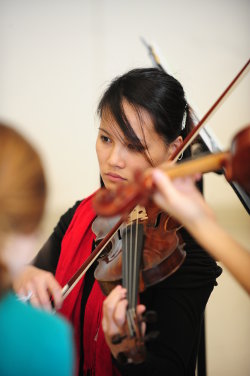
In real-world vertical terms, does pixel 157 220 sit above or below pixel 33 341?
below

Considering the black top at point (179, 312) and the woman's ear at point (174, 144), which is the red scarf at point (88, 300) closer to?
the black top at point (179, 312)

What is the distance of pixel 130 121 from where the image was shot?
0.99 meters

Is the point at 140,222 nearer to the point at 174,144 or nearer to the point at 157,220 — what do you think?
the point at 157,220

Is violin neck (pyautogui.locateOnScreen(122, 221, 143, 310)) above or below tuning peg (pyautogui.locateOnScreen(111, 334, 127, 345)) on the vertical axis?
above

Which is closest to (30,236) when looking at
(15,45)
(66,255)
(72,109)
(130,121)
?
(130,121)

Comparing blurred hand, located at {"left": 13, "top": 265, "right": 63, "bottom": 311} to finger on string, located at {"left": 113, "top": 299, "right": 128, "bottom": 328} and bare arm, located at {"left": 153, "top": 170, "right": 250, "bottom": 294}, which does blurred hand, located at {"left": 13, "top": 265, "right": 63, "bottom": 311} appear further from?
bare arm, located at {"left": 153, "top": 170, "right": 250, "bottom": 294}

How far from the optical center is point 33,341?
0.54 meters

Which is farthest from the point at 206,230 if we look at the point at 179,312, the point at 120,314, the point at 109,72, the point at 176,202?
the point at 109,72

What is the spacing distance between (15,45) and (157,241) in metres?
1.52

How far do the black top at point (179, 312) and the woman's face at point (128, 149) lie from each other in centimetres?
20

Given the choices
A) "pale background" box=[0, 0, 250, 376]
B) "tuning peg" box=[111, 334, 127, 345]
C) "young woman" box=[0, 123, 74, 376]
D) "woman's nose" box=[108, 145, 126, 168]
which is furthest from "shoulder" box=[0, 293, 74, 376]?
"pale background" box=[0, 0, 250, 376]

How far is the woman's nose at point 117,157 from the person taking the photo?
39.7 inches

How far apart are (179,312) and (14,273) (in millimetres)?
431

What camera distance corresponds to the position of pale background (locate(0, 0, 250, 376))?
1.86 meters
